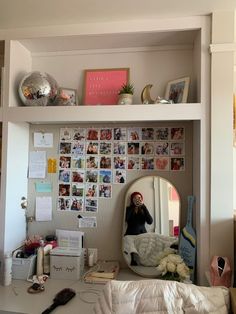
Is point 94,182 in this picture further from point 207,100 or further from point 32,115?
point 207,100

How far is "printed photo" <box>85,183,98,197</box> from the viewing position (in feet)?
6.40

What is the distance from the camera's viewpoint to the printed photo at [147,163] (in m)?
1.90

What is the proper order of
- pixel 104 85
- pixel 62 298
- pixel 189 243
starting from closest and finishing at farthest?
pixel 62 298, pixel 189 243, pixel 104 85

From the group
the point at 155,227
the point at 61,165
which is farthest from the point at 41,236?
the point at 155,227

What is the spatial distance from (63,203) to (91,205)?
8.3 inches

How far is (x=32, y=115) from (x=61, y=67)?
494 mm

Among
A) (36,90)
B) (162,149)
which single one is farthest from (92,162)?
(36,90)

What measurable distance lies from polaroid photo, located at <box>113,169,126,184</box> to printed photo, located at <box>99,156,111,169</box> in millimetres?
72

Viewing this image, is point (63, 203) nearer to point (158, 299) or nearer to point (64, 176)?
point (64, 176)

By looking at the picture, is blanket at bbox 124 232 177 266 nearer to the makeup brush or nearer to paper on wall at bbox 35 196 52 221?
the makeup brush

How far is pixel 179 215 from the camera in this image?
6.01 ft

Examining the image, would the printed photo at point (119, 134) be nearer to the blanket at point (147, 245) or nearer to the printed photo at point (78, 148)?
the printed photo at point (78, 148)

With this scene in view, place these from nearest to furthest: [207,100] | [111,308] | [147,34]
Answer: [111,308] < [207,100] < [147,34]

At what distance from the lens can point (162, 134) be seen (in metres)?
1.90
